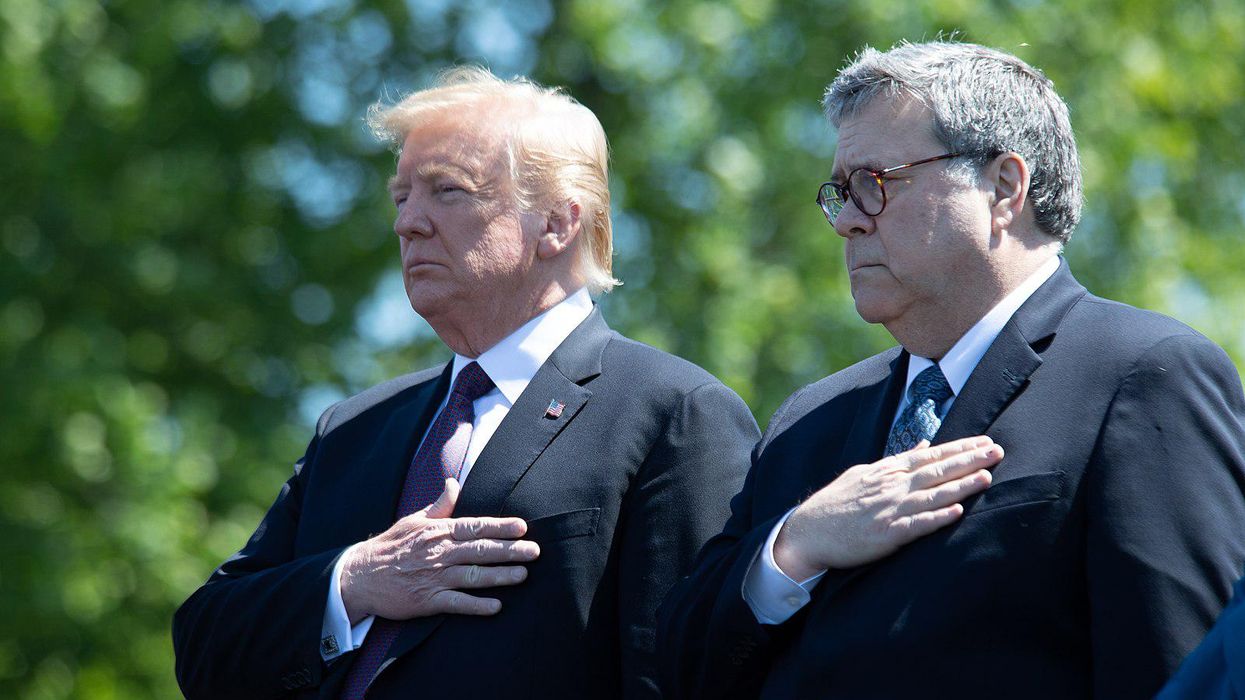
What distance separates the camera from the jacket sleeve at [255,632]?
3850 millimetres

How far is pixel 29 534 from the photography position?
10.0 meters

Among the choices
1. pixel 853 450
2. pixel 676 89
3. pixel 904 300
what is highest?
pixel 676 89

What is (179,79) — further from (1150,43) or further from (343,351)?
(1150,43)

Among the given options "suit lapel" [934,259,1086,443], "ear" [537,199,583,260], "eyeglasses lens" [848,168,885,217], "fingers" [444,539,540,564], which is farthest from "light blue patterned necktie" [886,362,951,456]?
"ear" [537,199,583,260]

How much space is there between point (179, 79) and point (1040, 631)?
29.7 feet

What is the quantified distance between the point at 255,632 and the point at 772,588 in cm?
138

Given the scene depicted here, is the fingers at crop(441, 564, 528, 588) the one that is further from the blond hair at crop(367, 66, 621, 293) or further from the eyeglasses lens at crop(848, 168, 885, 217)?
the eyeglasses lens at crop(848, 168, 885, 217)

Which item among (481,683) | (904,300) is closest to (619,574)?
(481,683)

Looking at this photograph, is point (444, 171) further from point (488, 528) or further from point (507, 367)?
point (488, 528)

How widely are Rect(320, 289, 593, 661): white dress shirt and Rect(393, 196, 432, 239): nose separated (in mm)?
351

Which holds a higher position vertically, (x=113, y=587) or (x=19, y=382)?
(x=19, y=382)

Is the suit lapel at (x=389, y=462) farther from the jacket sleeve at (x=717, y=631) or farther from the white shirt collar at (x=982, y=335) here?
the white shirt collar at (x=982, y=335)

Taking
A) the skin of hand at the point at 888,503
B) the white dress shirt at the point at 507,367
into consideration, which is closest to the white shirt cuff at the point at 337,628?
the white dress shirt at the point at 507,367

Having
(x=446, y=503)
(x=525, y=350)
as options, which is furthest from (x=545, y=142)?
(x=446, y=503)
